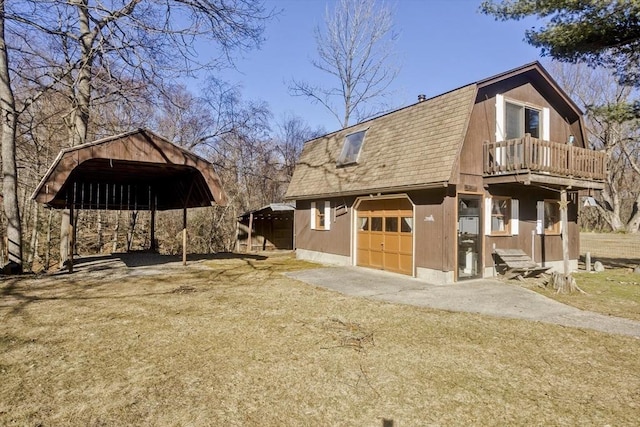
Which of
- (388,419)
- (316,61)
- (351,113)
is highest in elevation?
(316,61)

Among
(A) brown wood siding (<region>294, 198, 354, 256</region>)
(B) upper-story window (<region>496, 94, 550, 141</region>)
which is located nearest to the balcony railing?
(B) upper-story window (<region>496, 94, 550, 141</region>)

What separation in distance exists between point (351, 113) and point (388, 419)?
2460 cm

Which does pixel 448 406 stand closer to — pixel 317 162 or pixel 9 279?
pixel 9 279

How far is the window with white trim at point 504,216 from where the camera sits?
1092 cm

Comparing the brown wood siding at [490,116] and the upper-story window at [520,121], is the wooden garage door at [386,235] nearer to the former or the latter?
the brown wood siding at [490,116]

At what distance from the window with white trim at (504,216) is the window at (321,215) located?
226 inches

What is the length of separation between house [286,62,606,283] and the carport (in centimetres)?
486

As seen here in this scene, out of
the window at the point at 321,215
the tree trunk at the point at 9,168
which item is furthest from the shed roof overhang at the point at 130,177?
the window at the point at 321,215

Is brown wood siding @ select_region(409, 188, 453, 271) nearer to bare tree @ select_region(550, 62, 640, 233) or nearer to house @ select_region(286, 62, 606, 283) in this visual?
house @ select_region(286, 62, 606, 283)

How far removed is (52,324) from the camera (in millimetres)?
5730

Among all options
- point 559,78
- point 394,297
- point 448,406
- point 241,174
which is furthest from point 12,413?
point 559,78

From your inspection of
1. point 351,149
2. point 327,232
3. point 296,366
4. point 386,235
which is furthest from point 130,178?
point 296,366

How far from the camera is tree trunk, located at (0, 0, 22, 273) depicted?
10.2 metres

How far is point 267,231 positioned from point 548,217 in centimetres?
1363
